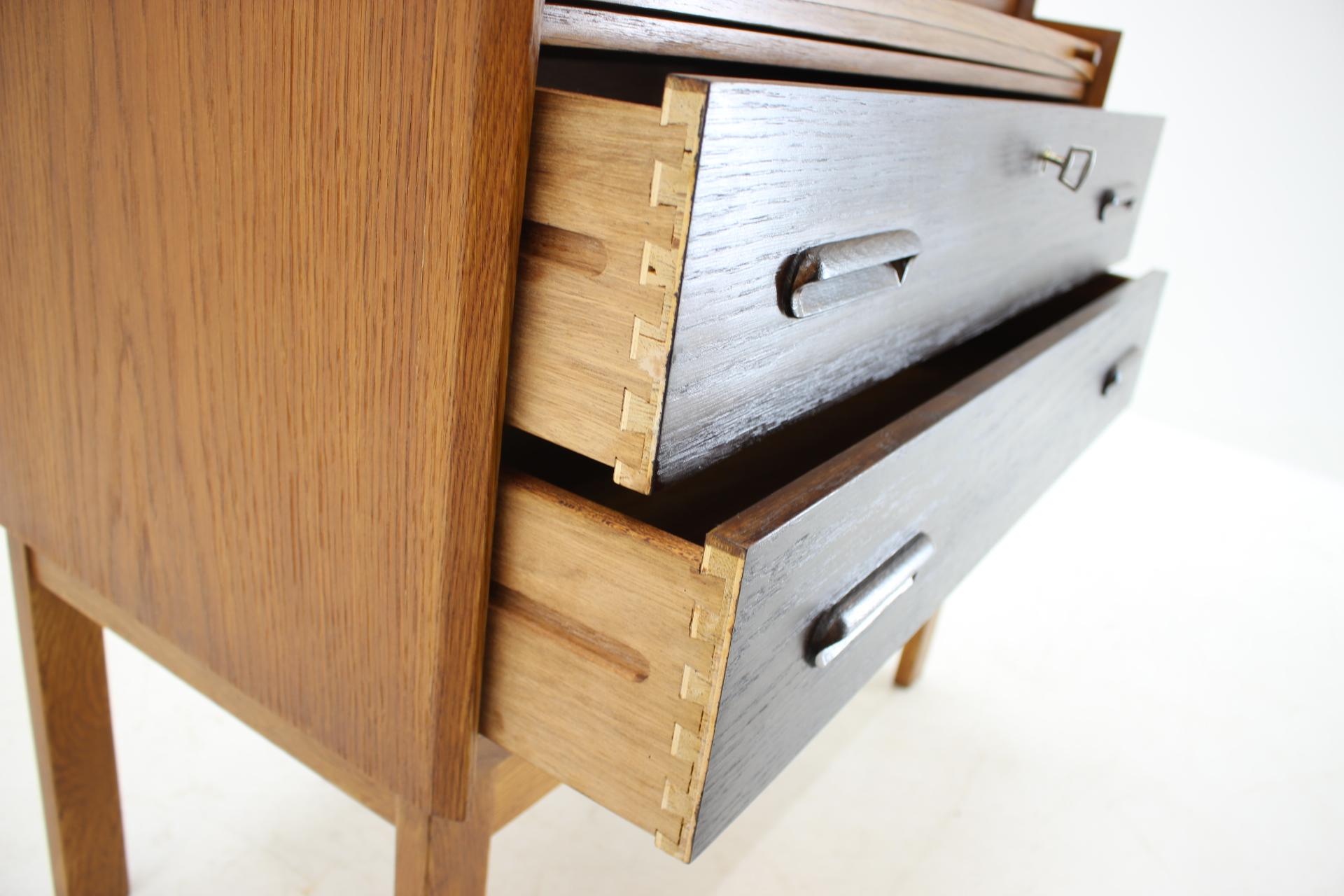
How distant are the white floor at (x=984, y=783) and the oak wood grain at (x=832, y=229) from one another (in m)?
0.54

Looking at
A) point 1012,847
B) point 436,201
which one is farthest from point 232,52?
point 1012,847

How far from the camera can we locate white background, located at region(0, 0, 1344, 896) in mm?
882

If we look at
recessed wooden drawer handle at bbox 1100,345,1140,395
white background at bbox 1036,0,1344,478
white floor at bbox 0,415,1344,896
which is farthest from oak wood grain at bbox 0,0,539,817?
white background at bbox 1036,0,1344,478

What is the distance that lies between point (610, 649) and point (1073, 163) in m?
0.54

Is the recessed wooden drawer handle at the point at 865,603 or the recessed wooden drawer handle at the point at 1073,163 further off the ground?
the recessed wooden drawer handle at the point at 1073,163

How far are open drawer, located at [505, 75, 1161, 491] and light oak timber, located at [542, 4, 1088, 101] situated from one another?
45mm

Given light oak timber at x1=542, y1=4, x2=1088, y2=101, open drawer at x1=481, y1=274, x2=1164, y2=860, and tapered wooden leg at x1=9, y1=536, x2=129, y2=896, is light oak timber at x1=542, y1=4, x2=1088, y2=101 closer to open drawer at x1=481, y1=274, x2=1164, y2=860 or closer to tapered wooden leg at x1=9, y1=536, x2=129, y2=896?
open drawer at x1=481, y1=274, x2=1164, y2=860

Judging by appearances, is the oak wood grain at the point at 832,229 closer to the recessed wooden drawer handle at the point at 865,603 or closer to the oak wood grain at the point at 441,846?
the recessed wooden drawer handle at the point at 865,603

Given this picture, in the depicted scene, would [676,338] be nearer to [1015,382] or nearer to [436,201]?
[436,201]

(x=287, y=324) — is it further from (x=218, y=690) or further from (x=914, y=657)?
(x=914, y=657)

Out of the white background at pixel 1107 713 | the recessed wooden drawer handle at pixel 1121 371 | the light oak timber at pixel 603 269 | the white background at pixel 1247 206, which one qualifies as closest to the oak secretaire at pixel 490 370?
the light oak timber at pixel 603 269

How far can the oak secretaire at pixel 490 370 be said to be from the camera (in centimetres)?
34

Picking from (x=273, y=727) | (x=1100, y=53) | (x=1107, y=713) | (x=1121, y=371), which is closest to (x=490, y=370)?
(x=273, y=727)

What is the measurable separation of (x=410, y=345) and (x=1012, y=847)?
833mm
